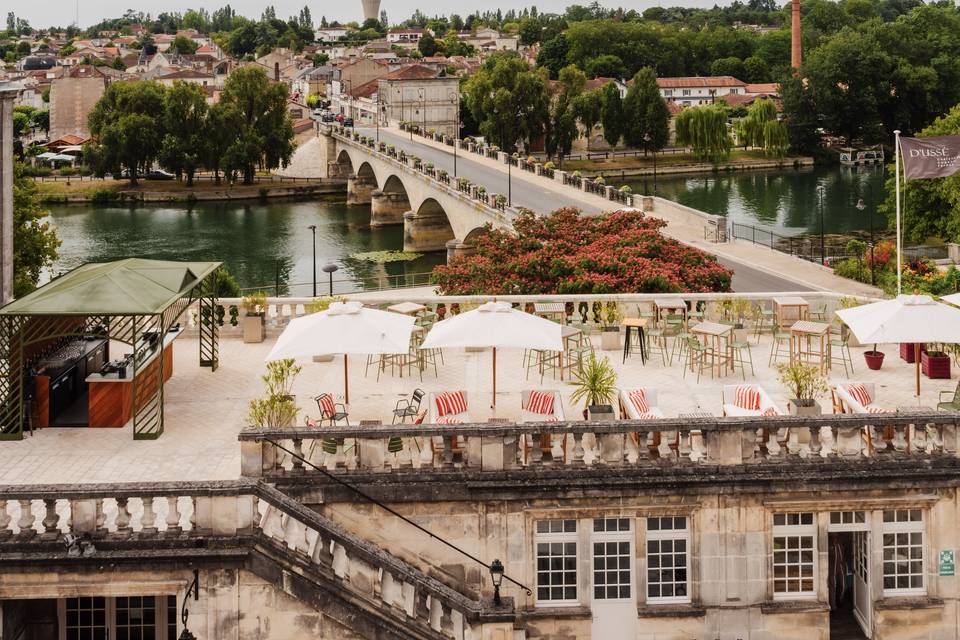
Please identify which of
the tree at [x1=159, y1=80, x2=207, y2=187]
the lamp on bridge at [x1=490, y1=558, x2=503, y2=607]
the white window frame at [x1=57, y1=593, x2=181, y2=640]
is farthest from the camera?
the tree at [x1=159, y1=80, x2=207, y2=187]

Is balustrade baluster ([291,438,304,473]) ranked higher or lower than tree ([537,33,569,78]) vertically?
lower

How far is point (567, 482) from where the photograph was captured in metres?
14.2

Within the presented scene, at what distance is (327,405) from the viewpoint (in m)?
16.7

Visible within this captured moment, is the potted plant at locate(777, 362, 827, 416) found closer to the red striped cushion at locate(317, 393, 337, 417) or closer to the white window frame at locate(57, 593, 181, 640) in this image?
the red striped cushion at locate(317, 393, 337, 417)

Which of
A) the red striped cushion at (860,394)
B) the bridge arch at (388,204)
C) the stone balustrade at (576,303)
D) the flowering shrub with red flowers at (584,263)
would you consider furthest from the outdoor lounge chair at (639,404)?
the bridge arch at (388,204)

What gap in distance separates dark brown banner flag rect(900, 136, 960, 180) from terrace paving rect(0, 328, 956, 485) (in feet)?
20.3

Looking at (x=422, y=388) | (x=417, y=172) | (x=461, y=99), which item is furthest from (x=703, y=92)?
(x=422, y=388)

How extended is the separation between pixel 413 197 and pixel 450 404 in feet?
232

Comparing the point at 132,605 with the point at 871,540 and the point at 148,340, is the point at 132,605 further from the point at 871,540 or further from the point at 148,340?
the point at 871,540

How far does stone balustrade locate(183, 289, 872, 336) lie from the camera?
875 inches

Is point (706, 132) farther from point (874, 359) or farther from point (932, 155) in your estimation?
point (874, 359)

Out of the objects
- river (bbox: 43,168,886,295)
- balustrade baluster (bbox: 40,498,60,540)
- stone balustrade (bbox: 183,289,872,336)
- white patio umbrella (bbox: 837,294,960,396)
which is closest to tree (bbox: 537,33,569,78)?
river (bbox: 43,168,886,295)

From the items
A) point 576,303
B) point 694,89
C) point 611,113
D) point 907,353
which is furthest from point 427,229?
point 694,89

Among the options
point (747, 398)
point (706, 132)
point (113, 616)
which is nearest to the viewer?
point (113, 616)
